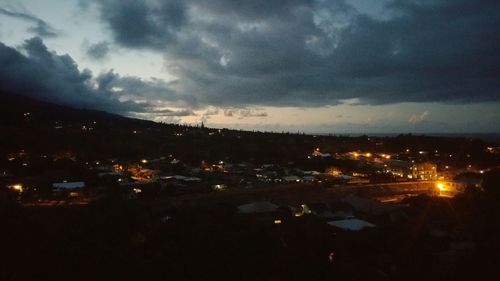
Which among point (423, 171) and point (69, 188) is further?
point (423, 171)

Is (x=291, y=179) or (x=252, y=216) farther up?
(x=252, y=216)

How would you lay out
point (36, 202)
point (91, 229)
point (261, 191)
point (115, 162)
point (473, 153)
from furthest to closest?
point (473, 153) → point (115, 162) → point (261, 191) → point (36, 202) → point (91, 229)

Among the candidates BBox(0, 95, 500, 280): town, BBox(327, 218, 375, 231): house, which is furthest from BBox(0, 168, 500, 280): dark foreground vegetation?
BBox(327, 218, 375, 231): house

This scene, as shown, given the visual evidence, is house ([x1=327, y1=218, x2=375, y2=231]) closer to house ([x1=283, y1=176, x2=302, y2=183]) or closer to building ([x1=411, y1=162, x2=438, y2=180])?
house ([x1=283, y1=176, x2=302, y2=183])

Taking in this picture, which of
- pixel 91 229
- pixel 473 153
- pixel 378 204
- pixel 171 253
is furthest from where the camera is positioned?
pixel 473 153

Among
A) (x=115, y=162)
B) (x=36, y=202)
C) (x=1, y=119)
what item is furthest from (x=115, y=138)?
(x=36, y=202)

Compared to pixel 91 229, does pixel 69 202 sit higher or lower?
lower

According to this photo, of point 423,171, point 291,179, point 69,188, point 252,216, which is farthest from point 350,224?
point 423,171

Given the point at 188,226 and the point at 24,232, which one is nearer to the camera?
the point at 24,232

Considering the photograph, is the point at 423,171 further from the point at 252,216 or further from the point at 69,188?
the point at 69,188

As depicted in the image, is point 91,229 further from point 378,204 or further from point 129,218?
point 378,204

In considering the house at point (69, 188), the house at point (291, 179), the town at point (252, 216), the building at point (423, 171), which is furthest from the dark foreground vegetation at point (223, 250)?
the building at point (423, 171)
